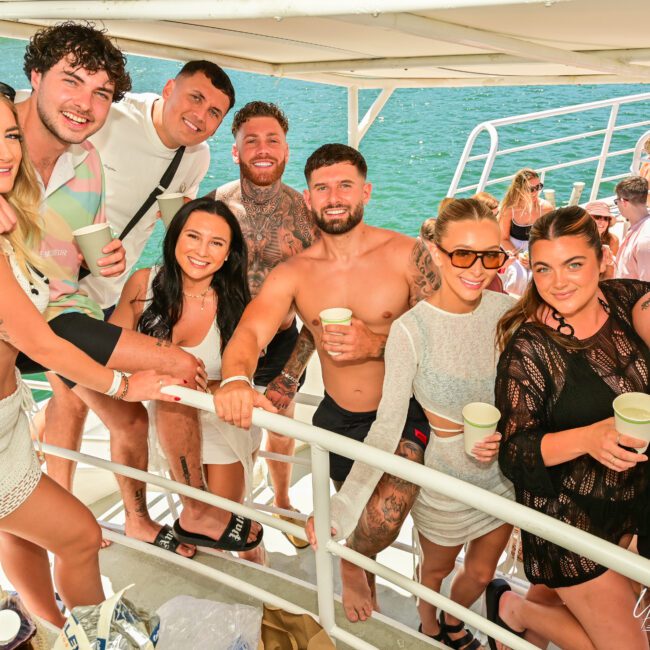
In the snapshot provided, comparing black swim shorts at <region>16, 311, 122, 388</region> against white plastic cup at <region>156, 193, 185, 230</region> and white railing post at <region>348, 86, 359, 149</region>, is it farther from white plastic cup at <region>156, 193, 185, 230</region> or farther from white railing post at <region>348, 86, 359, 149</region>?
white railing post at <region>348, 86, 359, 149</region>

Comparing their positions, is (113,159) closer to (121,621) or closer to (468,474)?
(468,474)

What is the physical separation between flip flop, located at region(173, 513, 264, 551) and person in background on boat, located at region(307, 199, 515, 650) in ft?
2.31

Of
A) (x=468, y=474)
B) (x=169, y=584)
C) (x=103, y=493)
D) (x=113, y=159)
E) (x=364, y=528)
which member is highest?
(x=113, y=159)

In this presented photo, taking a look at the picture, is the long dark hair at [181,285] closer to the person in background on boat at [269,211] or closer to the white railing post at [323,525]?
the person in background on boat at [269,211]

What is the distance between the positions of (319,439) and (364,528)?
2.75 feet

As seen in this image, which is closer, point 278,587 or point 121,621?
point 121,621

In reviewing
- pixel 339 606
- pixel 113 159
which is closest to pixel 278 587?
pixel 339 606

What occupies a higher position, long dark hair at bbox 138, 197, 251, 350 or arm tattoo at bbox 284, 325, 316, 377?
long dark hair at bbox 138, 197, 251, 350

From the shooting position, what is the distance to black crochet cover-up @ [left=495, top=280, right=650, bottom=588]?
74.7 inches

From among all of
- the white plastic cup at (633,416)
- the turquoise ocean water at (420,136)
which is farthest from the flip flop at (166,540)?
the turquoise ocean water at (420,136)

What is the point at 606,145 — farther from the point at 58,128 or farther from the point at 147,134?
the point at 58,128

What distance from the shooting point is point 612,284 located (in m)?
2.10

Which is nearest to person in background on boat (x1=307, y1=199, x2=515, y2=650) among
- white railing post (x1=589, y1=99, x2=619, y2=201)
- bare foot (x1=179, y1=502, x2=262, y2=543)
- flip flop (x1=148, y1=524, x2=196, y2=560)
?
bare foot (x1=179, y1=502, x2=262, y2=543)

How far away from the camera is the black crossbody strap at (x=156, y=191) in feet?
10.4
